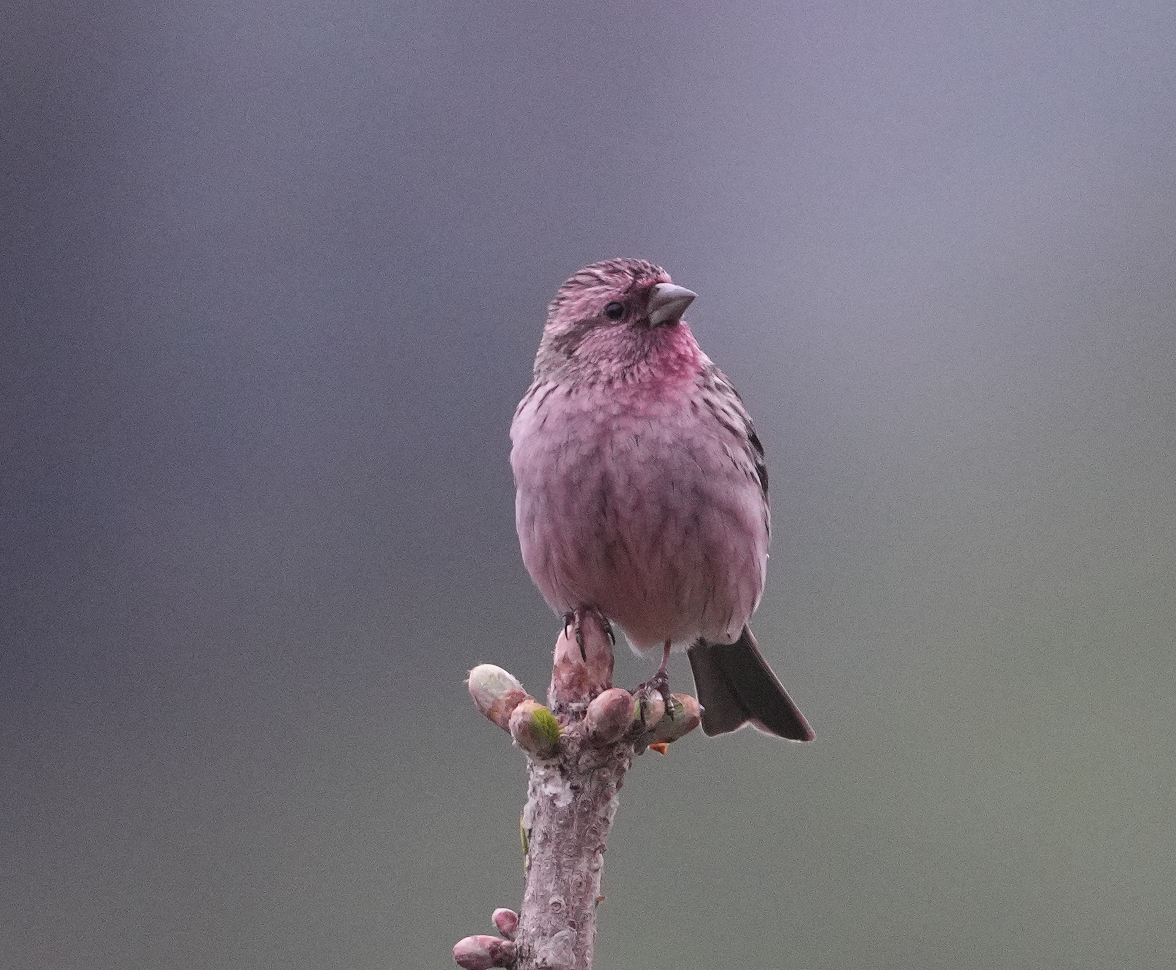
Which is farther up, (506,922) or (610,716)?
(610,716)

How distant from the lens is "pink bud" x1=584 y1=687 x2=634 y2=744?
1.88 metres

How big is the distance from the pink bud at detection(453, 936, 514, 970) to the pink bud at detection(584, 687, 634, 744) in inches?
13.1

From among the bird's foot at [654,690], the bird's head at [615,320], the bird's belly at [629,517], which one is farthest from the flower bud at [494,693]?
the bird's head at [615,320]

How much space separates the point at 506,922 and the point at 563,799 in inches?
8.0

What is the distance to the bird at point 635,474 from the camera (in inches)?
116

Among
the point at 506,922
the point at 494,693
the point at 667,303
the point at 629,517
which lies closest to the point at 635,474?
the point at 629,517

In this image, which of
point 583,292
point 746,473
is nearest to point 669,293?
point 583,292

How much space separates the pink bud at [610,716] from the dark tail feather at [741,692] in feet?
5.15

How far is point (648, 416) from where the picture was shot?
10.0ft

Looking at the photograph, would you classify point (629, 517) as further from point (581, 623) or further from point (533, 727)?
point (533, 727)

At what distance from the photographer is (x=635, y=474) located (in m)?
2.94

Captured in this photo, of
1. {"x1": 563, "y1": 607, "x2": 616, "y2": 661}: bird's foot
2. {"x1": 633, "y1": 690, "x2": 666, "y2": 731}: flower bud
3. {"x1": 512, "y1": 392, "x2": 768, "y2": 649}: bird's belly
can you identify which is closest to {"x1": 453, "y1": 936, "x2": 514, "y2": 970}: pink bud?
{"x1": 633, "y1": 690, "x2": 666, "y2": 731}: flower bud

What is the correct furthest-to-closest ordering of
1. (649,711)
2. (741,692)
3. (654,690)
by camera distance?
(741,692) → (654,690) → (649,711)

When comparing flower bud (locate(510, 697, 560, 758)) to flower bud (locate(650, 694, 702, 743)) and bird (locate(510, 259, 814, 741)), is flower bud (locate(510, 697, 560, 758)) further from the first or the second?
bird (locate(510, 259, 814, 741))
